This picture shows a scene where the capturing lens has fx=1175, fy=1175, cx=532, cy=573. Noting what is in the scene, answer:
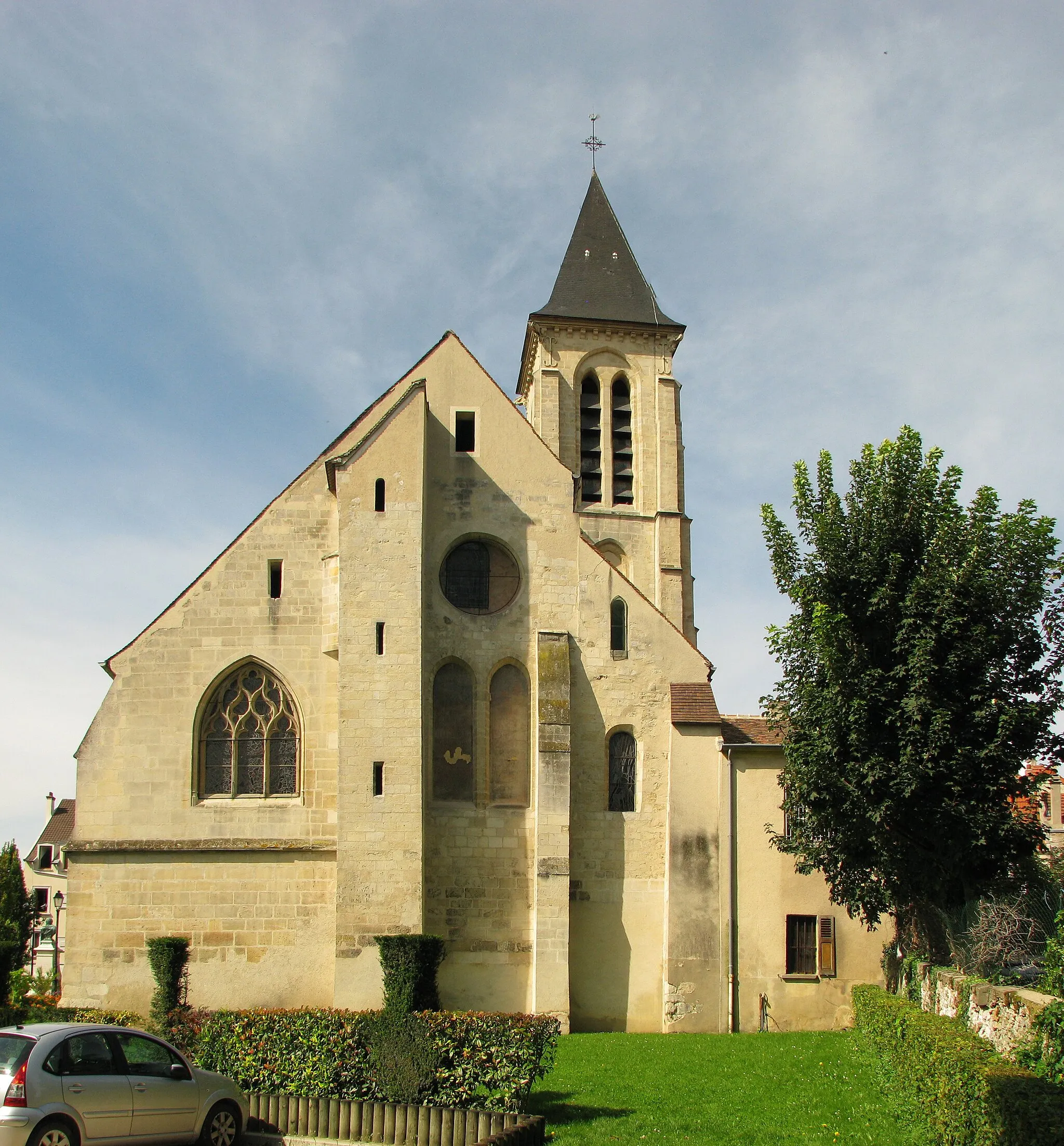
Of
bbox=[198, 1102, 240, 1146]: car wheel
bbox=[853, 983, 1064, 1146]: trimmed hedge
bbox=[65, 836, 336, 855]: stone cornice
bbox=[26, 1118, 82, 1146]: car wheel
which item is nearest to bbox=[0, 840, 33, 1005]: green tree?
bbox=[65, 836, 336, 855]: stone cornice

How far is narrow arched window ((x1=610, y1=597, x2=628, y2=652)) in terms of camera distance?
76.1 ft

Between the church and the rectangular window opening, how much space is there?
0.06 metres

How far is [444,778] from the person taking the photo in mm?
22312

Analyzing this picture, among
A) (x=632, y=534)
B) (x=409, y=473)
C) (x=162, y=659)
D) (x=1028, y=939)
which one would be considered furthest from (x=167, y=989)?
(x=632, y=534)

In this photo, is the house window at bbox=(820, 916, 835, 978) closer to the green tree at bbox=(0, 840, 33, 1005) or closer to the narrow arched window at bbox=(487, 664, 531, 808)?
the narrow arched window at bbox=(487, 664, 531, 808)

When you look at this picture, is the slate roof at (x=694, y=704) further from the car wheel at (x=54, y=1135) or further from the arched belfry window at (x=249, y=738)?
the car wheel at (x=54, y=1135)

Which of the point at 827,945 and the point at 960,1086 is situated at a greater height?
the point at 960,1086

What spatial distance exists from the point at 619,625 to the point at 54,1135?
1514 centimetres

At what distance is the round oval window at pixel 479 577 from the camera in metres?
23.2

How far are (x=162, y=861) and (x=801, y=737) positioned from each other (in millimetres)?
11649

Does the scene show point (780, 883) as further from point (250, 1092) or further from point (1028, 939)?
point (250, 1092)

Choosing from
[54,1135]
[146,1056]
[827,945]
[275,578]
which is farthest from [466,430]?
[54,1135]

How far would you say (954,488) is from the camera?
58.4 feet

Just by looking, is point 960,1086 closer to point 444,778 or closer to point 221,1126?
point 221,1126
